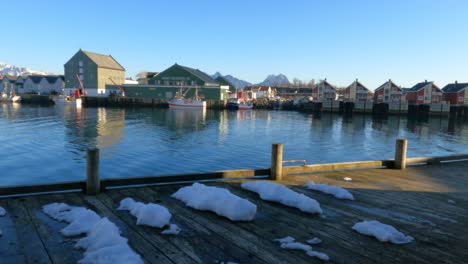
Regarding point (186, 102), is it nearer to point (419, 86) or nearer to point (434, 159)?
point (419, 86)

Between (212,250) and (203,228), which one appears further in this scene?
(203,228)

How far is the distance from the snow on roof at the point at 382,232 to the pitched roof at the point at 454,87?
104340 mm

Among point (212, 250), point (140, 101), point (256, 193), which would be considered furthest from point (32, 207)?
point (140, 101)

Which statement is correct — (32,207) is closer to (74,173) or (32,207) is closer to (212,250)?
(212,250)

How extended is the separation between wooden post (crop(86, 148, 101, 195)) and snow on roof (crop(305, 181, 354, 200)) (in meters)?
4.93

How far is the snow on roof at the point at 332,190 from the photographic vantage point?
25.9 ft

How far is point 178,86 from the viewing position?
89312 millimetres

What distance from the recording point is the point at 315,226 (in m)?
5.98

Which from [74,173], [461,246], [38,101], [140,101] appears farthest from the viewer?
[38,101]

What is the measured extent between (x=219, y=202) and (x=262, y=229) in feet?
3.49

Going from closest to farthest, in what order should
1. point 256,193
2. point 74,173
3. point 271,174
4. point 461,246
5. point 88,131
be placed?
point 461,246, point 256,193, point 271,174, point 74,173, point 88,131

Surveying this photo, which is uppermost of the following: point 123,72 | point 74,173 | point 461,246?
point 123,72

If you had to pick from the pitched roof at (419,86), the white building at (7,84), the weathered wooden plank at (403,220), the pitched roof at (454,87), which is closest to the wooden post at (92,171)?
the weathered wooden plank at (403,220)

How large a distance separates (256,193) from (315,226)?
6.95ft
